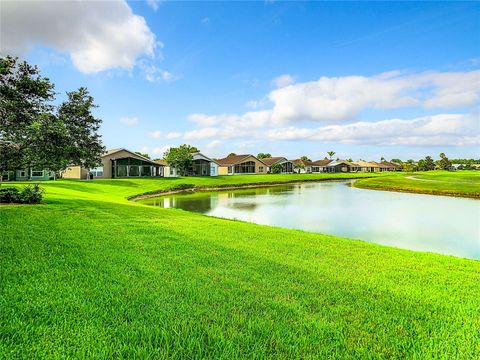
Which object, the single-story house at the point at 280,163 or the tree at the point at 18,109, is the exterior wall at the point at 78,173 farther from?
the single-story house at the point at 280,163

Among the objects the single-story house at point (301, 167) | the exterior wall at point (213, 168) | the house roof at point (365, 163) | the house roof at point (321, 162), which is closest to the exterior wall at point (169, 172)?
the exterior wall at point (213, 168)

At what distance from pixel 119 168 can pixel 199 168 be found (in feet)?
60.8

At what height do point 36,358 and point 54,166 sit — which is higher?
point 54,166

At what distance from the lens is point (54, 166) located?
1308 centimetres

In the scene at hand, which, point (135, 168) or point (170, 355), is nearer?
point (170, 355)

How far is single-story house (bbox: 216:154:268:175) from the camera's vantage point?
75.5 m

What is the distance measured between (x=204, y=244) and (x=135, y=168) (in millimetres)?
49240

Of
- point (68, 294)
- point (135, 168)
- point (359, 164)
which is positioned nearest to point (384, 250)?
point (68, 294)

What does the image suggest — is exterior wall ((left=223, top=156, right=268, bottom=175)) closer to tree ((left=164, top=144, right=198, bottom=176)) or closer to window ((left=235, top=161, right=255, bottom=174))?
window ((left=235, top=161, right=255, bottom=174))

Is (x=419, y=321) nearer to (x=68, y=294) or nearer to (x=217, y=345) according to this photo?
(x=217, y=345)

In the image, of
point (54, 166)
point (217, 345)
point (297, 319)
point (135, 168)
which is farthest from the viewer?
→ point (135, 168)

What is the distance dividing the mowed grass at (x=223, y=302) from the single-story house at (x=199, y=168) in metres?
57.4

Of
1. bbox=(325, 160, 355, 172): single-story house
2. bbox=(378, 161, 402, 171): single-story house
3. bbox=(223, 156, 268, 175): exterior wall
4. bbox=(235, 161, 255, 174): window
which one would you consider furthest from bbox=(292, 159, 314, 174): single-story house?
bbox=(378, 161, 402, 171): single-story house

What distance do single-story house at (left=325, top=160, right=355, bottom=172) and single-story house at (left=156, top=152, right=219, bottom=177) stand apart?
194 ft
